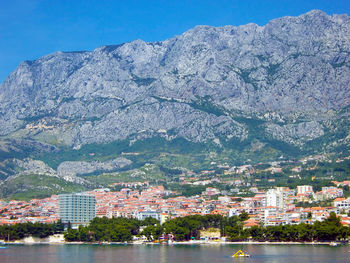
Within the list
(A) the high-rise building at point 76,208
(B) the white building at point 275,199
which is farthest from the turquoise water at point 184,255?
(A) the high-rise building at point 76,208

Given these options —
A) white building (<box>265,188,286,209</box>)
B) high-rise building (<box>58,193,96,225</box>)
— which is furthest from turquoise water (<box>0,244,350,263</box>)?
high-rise building (<box>58,193,96,225</box>)

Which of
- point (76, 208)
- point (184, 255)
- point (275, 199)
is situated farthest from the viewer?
point (76, 208)

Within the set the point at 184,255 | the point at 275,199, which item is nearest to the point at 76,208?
the point at 275,199

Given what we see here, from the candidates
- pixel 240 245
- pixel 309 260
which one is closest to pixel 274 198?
pixel 240 245

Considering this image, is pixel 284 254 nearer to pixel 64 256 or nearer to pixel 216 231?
pixel 64 256

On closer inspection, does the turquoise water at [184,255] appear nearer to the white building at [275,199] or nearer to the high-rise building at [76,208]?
the white building at [275,199]

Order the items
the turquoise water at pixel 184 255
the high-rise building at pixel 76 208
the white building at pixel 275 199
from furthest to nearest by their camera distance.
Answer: the high-rise building at pixel 76 208 → the white building at pixel 275 199 → the turquoise water at pixel 184 255

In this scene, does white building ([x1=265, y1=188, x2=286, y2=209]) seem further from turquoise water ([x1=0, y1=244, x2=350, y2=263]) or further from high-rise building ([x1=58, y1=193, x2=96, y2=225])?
turquoise water ([x1=0, y1=244, x2=350, y2=263])

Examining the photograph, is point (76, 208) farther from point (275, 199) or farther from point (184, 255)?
point (184, 255)

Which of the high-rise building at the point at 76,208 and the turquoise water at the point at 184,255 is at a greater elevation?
the high-rise building at the point at 76,208
